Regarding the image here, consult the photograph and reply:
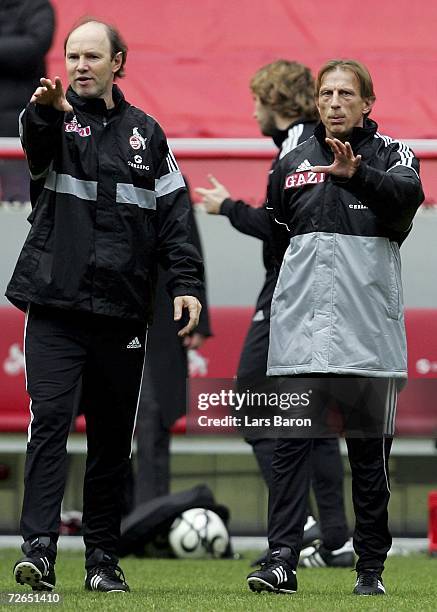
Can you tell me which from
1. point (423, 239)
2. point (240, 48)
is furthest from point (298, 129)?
point (240, 48)

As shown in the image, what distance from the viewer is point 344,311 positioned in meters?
4.32

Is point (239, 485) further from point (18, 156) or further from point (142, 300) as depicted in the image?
point (142, 300)

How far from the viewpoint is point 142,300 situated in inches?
172

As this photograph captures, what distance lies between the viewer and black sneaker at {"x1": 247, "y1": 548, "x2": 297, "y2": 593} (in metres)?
4.34

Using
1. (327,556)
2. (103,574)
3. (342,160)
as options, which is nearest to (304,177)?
(342,160)

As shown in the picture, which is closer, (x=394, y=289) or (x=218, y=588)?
(x=394, y=289)

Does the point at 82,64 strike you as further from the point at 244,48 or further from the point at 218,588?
the point at 244,48

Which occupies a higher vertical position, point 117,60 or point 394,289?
point 117,60

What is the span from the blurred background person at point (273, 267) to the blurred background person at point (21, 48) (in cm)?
208

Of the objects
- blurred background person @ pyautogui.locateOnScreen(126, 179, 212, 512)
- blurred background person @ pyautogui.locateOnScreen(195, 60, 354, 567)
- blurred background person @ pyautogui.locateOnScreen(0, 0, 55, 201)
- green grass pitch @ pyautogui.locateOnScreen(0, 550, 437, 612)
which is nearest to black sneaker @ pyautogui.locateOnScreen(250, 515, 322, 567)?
blurred background person @ pyautogui.locateOnScreen(195, 60, 354, 567)

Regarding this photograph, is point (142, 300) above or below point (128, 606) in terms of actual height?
above

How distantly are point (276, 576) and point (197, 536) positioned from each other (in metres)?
2.04

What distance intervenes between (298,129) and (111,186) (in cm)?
157

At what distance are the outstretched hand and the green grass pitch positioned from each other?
1118 millimetres
